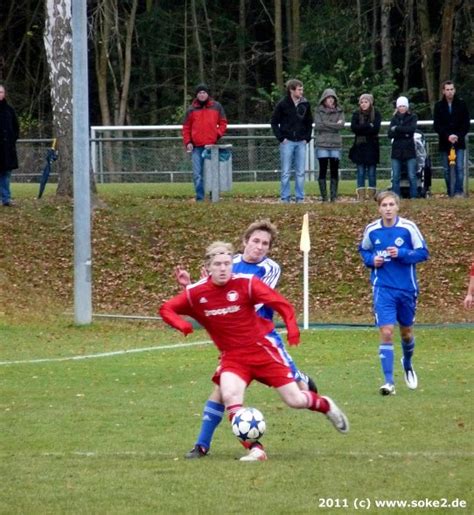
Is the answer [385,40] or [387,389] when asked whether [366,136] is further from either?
[385,40]

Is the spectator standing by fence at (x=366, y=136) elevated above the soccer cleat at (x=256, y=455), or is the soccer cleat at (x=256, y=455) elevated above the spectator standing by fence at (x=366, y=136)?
the spectator standing by fence at (x=366, y=136)

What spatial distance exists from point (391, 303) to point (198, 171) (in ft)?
45.1

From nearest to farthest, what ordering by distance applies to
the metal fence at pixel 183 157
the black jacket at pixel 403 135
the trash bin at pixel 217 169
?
the black jacket at pixel 403 135 → the trash bin at pixel 217 169 → the metal fence at pixel 183 157

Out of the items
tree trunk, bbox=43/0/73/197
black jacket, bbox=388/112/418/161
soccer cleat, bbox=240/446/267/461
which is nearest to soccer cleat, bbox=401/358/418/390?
soccer cleat, bbox=240/446/267/461

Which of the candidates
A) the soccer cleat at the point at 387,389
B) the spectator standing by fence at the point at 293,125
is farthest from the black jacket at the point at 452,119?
the soccer cleat at the point at 387,389

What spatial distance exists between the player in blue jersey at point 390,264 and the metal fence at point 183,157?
16409 mm

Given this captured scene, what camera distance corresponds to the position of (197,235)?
25750 millimetres

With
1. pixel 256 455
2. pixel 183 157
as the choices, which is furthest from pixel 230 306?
pixel 183 157

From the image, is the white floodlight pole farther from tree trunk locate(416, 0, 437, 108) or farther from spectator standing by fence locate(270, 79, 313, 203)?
tree trunk locate(416, 0, 437, 108)

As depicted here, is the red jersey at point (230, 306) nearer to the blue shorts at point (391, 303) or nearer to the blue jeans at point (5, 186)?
the blue shorts at point (391, 303)

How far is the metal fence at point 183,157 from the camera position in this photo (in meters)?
30.4

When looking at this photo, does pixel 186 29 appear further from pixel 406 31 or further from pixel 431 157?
pixel 431 157

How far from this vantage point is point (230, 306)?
9.78m

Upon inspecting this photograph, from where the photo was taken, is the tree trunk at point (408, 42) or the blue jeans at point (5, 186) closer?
the blue jeans at point (5, 186)
